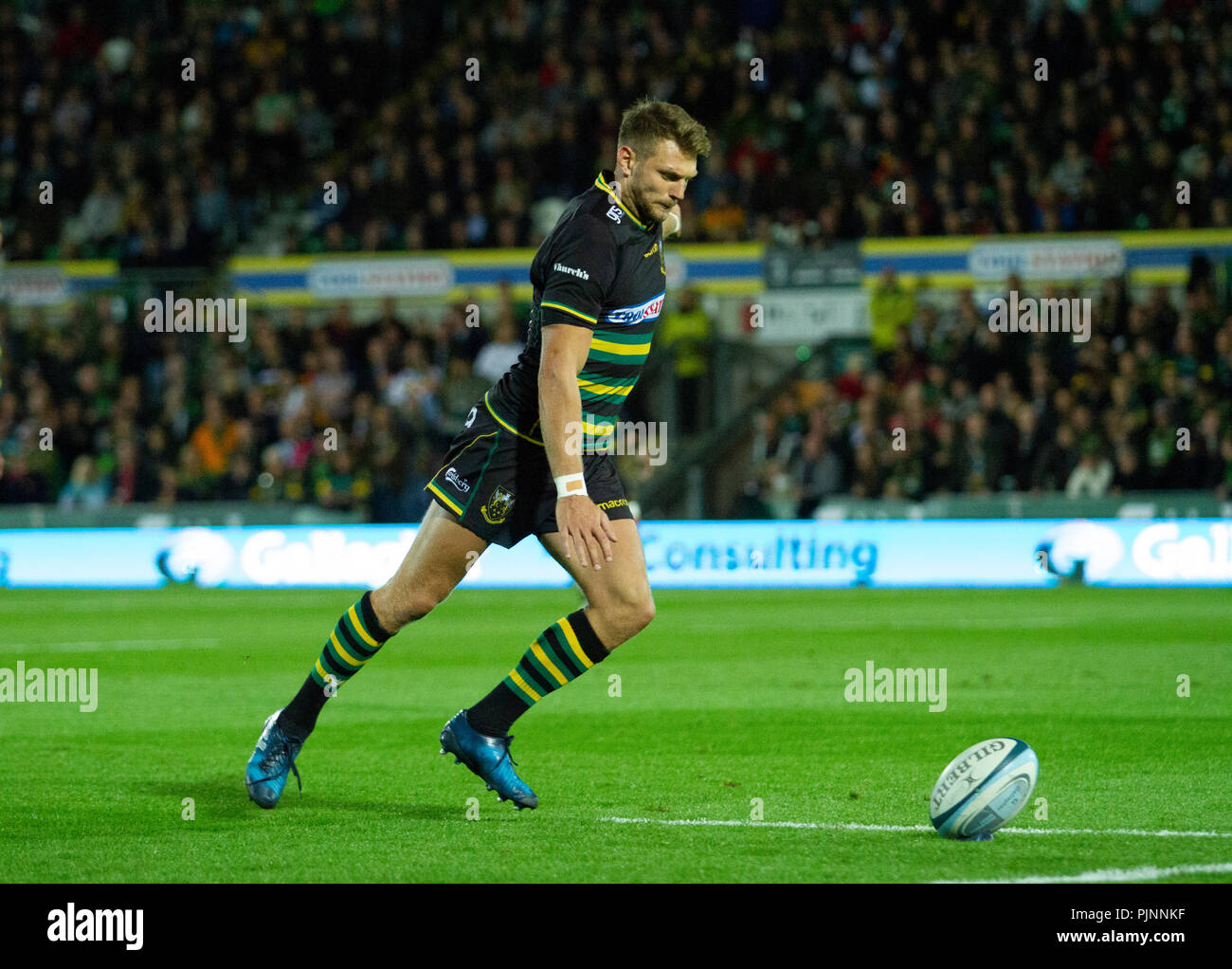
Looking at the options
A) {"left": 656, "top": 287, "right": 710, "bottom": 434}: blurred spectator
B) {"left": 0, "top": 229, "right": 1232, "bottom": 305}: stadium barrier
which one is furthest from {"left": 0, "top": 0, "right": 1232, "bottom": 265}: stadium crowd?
{"left": 656, "top": 287, "right": 710, "bottom": 434}: blurred spectator

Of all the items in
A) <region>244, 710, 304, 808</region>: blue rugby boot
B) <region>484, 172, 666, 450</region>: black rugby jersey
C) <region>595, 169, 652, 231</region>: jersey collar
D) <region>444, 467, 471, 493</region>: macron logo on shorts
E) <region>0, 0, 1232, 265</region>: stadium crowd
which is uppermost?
<region>0, 0, 1232, 265</region>: stadium crowd

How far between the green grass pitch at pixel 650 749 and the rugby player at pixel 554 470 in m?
0.38

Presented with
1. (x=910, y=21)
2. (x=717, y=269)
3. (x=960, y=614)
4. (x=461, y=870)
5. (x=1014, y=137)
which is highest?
(x=910, y=21)

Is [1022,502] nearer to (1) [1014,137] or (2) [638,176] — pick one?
(1) [1014,137]

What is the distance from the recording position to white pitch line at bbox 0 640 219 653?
38.5 ft

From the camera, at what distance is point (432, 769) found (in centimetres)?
710

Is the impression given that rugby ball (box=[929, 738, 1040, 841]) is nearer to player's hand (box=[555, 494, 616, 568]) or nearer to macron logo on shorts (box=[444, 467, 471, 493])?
player's hand (box=[555, 494, 616, 568])

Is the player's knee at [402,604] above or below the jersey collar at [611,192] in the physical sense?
below

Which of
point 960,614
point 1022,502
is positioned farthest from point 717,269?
point 960,614

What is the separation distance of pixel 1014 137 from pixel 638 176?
48.2ft

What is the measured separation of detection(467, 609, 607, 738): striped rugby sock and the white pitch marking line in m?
0.49

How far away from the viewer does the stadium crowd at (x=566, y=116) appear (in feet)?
64.0

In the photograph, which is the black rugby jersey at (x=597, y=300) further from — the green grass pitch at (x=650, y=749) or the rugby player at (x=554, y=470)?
the green grass pitch at (x=650, y=749)

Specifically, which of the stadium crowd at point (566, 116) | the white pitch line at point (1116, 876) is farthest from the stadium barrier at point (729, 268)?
the white pitch line at point (1116, 876)
